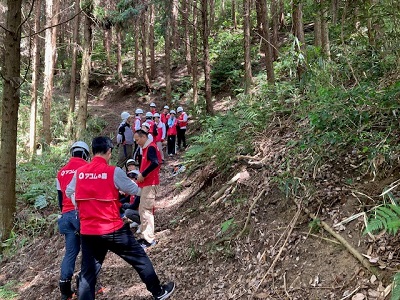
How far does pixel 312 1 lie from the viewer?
228 inches

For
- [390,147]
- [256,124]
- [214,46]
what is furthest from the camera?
[214,46]

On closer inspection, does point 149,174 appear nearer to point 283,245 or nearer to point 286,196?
point 286,196

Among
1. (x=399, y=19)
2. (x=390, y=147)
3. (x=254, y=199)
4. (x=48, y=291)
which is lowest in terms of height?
(x=48, y=291)

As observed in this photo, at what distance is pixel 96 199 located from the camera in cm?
386

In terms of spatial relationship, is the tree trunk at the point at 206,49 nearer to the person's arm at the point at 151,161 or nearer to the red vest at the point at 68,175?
the person's arm at the point at 151,161

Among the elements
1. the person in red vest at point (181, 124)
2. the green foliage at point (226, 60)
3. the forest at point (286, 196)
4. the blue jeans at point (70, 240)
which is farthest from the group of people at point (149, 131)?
the green foliage at point (226, 60)

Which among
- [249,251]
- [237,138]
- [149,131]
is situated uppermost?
[149,131]

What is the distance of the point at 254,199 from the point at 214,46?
21.6 meters

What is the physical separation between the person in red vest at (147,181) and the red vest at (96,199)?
1.67 metres

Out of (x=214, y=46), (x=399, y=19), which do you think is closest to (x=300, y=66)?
(x=399, y=19)

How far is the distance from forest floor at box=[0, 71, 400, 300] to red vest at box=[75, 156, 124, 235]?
1.36 meters

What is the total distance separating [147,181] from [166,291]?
2.04 metres

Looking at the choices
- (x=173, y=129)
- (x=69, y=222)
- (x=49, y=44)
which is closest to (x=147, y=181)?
(x=69, y=222)

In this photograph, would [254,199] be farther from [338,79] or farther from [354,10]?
[354,10]
